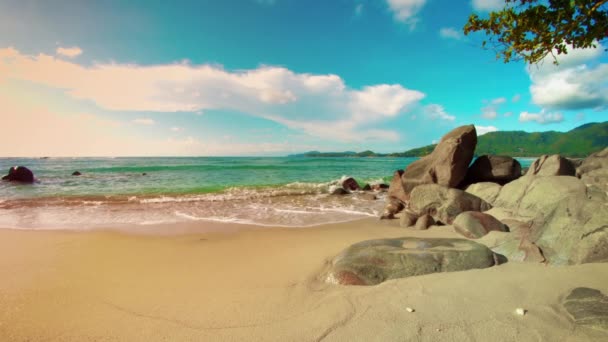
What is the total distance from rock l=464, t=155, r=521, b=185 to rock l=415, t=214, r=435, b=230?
5871 millimetres

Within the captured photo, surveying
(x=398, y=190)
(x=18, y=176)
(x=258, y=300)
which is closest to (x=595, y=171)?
(x=398, y=190)

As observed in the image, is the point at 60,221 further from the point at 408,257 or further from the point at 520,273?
the point at 520,273

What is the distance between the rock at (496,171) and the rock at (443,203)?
4.33 meters

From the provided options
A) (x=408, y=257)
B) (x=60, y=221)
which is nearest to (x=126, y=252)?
(x=60, y=221)

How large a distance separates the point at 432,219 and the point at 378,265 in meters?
5.21

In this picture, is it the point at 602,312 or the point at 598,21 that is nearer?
the point at 602,312

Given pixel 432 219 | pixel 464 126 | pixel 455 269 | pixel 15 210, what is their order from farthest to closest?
pixel 464 126 < pixel 15 210 < pixel 432 219 < pixel 455 269

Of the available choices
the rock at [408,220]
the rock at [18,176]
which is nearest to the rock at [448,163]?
the rock at [408,220]

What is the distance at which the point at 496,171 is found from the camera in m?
12.4

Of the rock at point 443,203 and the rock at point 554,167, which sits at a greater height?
the rock at point 554,167

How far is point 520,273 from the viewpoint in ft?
13.3

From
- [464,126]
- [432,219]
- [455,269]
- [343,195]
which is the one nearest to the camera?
[455,269]

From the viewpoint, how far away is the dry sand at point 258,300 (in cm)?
287

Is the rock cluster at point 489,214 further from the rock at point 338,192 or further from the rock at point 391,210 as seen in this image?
the rock at point 338,192
